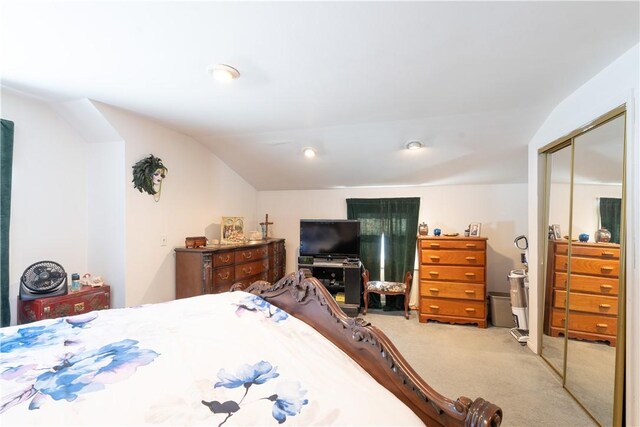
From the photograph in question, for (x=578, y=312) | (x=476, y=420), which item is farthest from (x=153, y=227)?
(x=578, y=312)

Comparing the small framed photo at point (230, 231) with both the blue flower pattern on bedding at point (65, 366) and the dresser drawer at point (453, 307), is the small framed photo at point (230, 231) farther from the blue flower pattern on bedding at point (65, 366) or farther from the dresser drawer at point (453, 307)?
the dresser drawer at point (453, 307)

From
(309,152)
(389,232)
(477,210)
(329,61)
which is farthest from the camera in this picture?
(389,232)

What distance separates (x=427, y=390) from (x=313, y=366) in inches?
15.3

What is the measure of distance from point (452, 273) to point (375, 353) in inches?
108

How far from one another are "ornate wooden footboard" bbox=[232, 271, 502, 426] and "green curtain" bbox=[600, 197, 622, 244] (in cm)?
157

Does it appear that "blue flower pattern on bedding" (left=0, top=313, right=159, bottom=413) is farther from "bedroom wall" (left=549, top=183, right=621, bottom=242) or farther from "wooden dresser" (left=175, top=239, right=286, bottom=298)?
"bedroom wall" (left=549, top=183, right=621, bottom=242)

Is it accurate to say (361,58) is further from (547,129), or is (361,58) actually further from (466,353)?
(466,353)

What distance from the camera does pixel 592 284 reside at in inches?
72.1

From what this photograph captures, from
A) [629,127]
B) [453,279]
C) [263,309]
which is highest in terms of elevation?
[629,127]

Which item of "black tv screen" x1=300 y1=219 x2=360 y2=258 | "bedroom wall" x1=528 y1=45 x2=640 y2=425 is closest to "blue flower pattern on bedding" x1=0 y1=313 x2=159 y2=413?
"bedroom wall" x1=528 y1=45 x2=640 y2=425

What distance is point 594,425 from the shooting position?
5.79 feet

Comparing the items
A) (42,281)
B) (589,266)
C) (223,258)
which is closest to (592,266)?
(589,266)

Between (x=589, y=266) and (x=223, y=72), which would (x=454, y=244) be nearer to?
(x=589, y=266)

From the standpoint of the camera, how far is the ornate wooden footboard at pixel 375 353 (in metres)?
0.79
